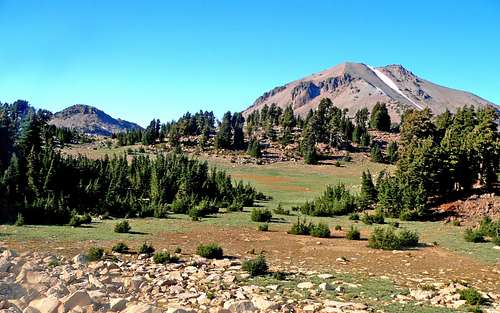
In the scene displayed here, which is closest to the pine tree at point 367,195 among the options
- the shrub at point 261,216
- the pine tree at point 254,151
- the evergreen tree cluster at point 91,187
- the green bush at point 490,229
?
the evergreen tree cluster at point 91,187

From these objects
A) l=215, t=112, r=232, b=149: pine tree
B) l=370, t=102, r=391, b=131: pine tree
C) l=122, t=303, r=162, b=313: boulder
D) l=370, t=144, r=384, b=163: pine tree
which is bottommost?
l=122, t=303, r=162, b=313: boulder

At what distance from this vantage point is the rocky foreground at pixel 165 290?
455 inches

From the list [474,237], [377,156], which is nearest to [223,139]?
[377,156]

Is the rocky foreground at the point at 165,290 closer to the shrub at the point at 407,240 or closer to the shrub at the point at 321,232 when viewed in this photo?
the shrub at the point at 407,240

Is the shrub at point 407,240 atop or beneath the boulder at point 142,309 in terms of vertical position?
beneath

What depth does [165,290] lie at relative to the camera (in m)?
14.4

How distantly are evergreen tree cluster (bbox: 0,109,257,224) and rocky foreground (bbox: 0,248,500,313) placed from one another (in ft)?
48.4

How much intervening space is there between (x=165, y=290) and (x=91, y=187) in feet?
92.5

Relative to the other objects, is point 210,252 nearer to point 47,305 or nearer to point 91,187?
point 47,305

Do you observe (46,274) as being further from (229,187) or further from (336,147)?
(336,147)

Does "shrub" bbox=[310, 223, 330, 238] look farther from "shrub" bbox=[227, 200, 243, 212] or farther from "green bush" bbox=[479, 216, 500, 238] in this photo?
"shrub" bbox=[227, 200, 243, 212]

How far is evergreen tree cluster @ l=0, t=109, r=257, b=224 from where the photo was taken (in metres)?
32.5

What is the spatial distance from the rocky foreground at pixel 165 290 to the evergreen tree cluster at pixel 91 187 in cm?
1475

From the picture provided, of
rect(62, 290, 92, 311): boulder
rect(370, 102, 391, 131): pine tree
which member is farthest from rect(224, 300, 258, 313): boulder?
rect(370, 102, 391, 131): pine tree
